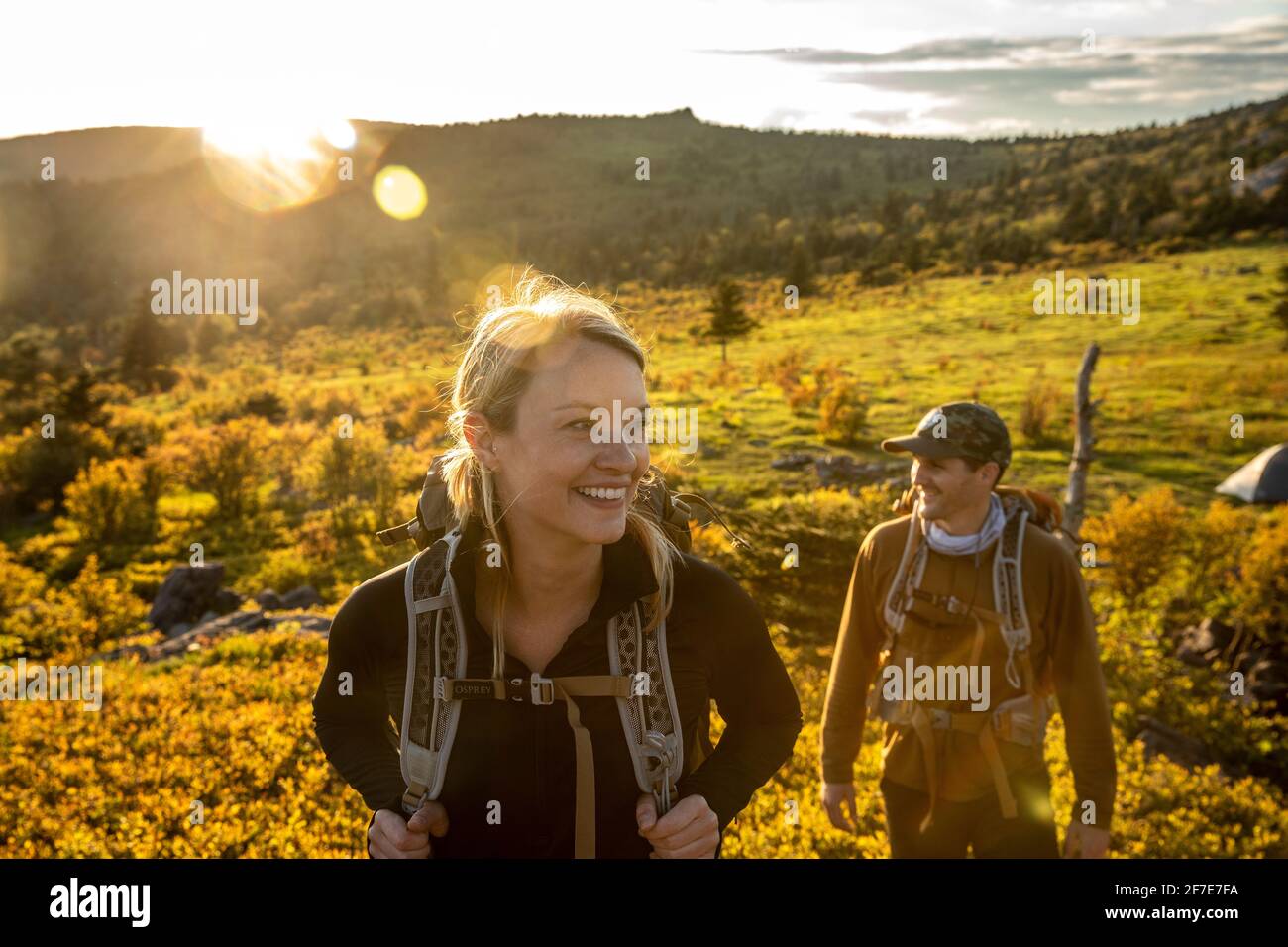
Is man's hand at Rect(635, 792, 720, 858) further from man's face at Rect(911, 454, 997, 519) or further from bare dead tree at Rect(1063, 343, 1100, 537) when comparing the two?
bare dead tree at Rect(1063, 343, 1100, 537)

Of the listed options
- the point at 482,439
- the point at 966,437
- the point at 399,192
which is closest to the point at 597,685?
the point at 482,439

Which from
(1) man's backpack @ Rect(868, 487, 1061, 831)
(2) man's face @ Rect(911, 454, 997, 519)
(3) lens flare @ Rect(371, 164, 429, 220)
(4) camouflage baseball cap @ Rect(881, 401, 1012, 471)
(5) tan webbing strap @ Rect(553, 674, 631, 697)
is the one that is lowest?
(1) man's backpack @ Rect(868, 487, 1061, 831)

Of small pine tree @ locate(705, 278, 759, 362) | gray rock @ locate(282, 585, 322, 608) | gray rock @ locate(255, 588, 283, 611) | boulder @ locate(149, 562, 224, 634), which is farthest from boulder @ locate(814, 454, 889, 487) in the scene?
small pine tree @ locate(705, 278, 759, 362)

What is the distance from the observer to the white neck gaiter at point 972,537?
338 centimetres

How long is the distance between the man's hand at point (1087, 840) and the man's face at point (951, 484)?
1.31 m

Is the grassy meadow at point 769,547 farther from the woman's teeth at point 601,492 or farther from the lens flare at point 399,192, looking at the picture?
the lens flare at point 399,192

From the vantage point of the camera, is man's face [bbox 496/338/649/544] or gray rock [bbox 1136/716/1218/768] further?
gray rock [bbox 1136/716/1218/768]

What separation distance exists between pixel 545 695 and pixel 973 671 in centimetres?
202

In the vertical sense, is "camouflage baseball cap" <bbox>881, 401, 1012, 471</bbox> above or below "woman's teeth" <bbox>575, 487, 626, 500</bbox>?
above

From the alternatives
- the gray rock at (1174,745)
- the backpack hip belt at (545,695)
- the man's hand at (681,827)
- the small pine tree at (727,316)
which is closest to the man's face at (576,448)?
the backpack hip belt at (545,695)

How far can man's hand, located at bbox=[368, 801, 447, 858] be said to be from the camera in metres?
1.84

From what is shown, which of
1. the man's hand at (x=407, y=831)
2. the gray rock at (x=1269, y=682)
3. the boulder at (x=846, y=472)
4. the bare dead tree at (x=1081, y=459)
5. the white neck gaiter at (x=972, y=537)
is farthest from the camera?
the boulder at (x=846, y=472)

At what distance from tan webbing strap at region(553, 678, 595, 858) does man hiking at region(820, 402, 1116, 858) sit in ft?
5.97
